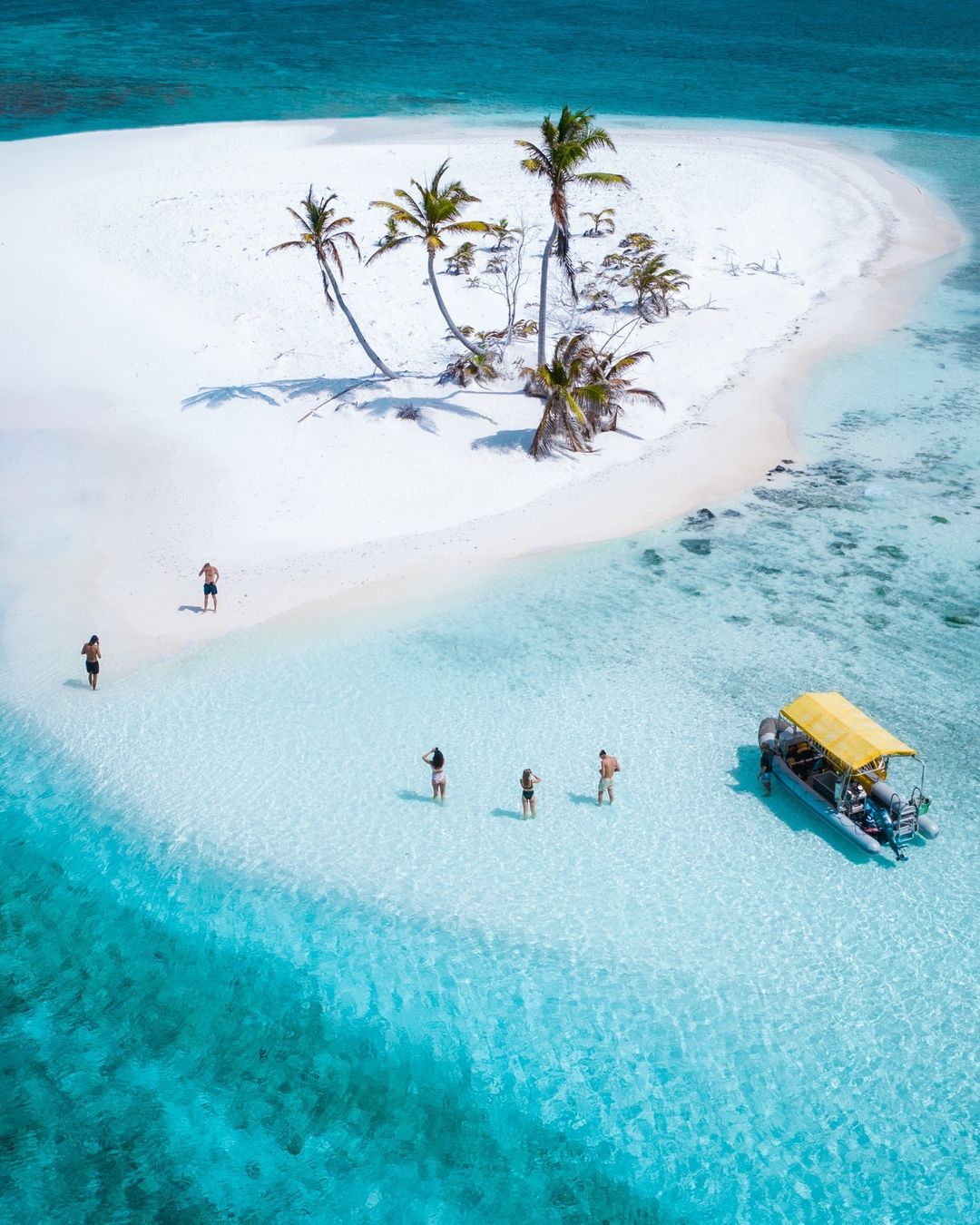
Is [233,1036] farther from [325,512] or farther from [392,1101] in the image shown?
[325,512]

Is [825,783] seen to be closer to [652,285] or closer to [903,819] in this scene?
[903,819]

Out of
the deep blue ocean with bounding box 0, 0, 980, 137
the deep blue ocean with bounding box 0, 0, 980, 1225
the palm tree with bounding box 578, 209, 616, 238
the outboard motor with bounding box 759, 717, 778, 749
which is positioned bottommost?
the deep blue ocean with bounding box 0, 0, 980, 1225

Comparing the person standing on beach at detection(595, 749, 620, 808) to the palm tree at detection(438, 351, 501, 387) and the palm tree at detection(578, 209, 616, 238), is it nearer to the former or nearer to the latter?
the palm tree at detection(438, 351, 501, 387)

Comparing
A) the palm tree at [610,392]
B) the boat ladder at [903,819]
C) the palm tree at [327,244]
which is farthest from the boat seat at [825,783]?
the palm tree at [327,244]

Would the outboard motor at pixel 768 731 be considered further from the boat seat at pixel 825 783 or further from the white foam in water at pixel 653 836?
the boat seat at pixel 825 783

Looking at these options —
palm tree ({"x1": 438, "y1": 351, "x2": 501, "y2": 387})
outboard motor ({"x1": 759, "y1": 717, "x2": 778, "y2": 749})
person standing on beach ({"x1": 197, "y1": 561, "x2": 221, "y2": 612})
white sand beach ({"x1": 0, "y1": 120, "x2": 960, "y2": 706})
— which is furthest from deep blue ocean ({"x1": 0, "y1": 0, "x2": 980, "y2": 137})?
outboard motor ({"x1": 759, "y1": 717, "x2": 778, "y2": 749})

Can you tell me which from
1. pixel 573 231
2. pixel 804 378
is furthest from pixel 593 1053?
pixel 573 231

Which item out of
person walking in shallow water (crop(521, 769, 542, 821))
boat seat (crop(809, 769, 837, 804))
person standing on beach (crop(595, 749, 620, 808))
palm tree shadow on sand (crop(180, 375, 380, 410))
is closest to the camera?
person walking in shallow water (crop(521, 769, 542, 821))
